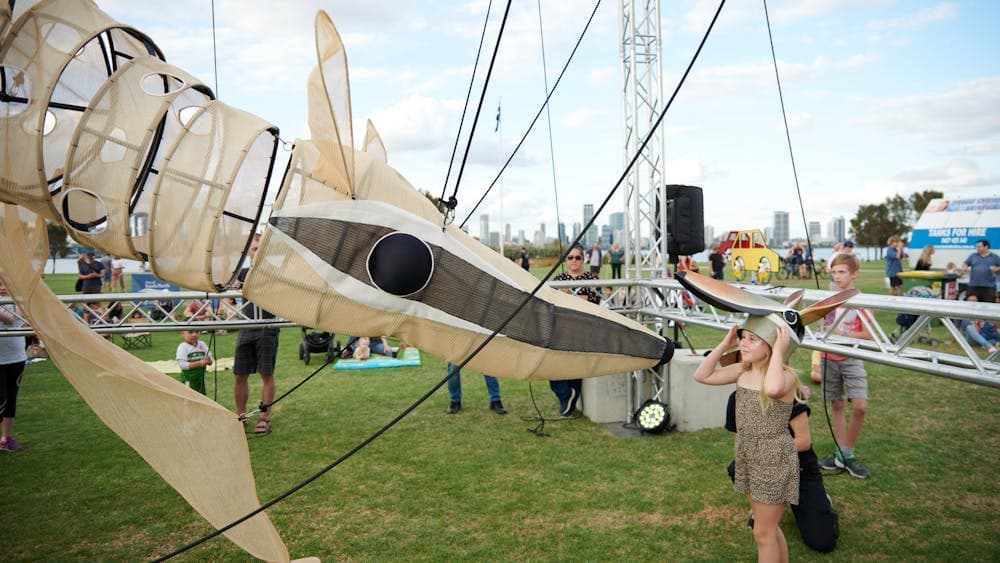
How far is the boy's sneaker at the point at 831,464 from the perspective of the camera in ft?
15.6

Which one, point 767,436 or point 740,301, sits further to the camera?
point 767,436

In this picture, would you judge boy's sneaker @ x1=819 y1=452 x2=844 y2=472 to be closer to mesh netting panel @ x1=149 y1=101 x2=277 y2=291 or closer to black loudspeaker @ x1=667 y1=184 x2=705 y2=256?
black loudspeaker @ x1=667 y1=184 x2=705 y2=256

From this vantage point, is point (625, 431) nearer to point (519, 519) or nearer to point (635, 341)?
point (519, 519)

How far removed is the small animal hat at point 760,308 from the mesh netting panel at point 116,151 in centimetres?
226

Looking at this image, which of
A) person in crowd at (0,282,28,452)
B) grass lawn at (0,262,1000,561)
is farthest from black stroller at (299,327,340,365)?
person in crowd at (0,282,28,452)

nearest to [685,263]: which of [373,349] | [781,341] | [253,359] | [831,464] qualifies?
[831,464]

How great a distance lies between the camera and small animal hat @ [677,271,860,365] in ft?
8.86

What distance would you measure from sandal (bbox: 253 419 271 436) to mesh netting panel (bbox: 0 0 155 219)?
4.48 metres

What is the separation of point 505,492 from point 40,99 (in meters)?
3.77

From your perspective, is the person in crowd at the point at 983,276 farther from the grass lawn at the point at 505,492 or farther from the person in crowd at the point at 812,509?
the person in crowd at the point at 812,509

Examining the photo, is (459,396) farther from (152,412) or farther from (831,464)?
(152,412)

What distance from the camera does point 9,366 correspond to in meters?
5.38

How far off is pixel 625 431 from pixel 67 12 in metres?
5.39

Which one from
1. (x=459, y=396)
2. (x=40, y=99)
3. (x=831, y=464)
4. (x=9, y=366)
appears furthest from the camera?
(x=459, y=396)
